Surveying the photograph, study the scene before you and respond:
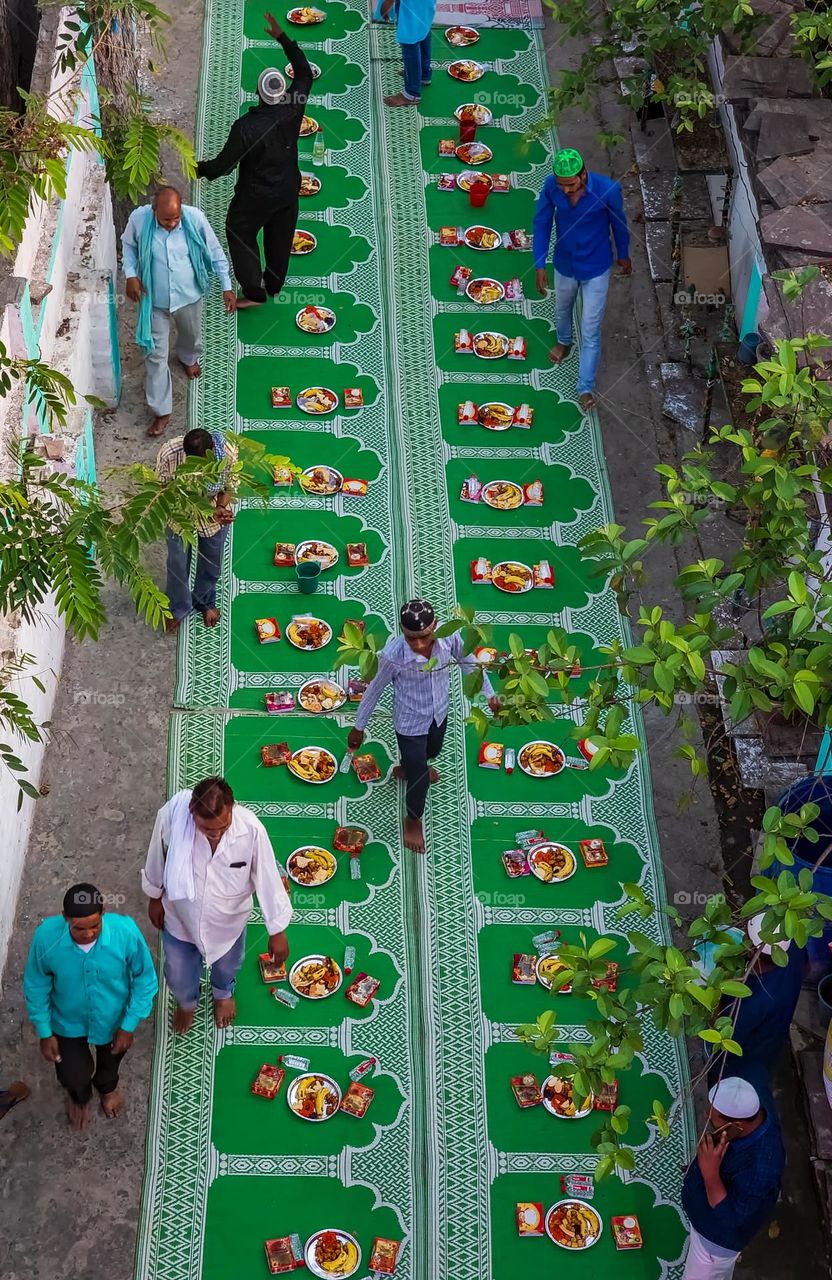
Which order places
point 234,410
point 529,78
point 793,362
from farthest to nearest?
point 529,78, point 234,410, point 793,362

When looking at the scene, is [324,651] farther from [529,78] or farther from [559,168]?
[529,78]

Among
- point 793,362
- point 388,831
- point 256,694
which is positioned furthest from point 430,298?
point 793,362

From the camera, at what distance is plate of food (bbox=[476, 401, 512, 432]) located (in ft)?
29.5

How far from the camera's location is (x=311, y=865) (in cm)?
718

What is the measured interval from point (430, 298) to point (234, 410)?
4.62 ft

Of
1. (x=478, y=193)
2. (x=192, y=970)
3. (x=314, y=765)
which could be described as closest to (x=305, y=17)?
(x=478, y=193)

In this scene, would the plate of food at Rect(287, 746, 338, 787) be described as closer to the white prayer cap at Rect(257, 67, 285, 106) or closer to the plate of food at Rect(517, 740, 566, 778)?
the plate of food at Rect(517, 740, 566, 778)

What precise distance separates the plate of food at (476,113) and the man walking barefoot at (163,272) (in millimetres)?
2623

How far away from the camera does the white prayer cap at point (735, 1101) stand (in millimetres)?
5512

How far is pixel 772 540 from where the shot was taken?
572 cm

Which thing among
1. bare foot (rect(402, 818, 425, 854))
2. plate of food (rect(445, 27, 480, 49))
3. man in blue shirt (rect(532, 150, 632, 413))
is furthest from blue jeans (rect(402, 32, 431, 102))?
bare foot (rect(402, 818, 425, 854))

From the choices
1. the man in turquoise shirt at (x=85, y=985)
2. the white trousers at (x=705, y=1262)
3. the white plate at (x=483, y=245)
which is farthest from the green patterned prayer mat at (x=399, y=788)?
the man in turquoise shirt at (x=85, y=985)

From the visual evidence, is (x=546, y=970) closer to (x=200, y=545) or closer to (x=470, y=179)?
(x=200, y=545)

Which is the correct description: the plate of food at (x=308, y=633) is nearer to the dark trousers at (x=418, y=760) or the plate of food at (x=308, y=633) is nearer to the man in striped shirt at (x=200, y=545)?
the man in striped shirt at (x=200, y=545)
